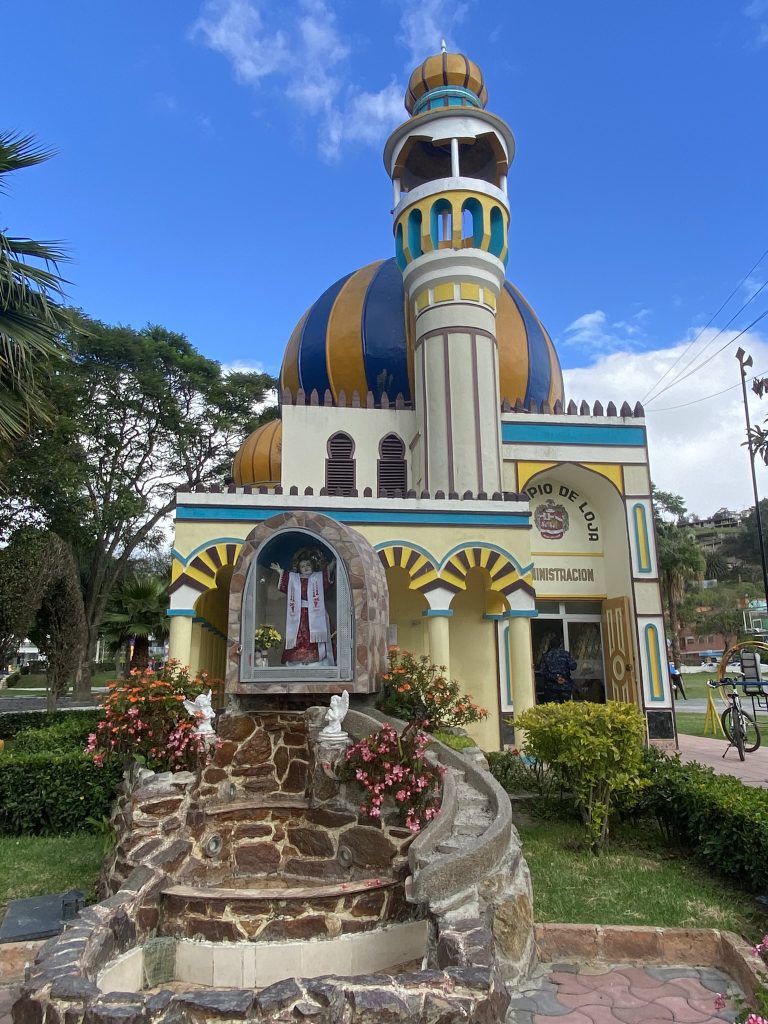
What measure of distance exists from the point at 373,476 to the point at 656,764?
9761 mm

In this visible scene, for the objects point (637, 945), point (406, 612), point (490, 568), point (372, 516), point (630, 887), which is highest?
point (372, 516)

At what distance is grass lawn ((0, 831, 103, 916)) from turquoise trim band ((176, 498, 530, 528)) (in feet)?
19.6

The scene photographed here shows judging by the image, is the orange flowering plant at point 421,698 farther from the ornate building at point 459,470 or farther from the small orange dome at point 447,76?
the small orange dome at point 447,76

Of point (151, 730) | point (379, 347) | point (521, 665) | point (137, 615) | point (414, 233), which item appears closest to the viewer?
point (151, 730)

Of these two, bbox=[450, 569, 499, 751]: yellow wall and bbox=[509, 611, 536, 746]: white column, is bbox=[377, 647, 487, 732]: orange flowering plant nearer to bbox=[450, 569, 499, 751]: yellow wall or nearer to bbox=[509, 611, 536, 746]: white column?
bbox=[509, 611, 536, 746]: white column

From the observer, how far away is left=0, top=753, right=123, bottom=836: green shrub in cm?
920

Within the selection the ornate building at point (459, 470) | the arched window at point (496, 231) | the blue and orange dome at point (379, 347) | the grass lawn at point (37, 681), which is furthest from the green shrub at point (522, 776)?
the grass lawn at point (37, 681)

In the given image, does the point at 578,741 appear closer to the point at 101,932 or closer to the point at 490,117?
the point at 101,932

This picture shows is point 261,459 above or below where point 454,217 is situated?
below

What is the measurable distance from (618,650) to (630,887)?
408 inches

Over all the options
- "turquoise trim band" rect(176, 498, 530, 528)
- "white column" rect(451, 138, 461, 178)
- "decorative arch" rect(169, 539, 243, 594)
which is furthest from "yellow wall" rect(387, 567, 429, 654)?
"white column" rect(451, 138, 461, 178)

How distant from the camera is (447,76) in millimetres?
18547

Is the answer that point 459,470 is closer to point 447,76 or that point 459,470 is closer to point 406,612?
point 406,612

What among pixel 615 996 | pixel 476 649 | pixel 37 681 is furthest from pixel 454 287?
pixel 37 681
